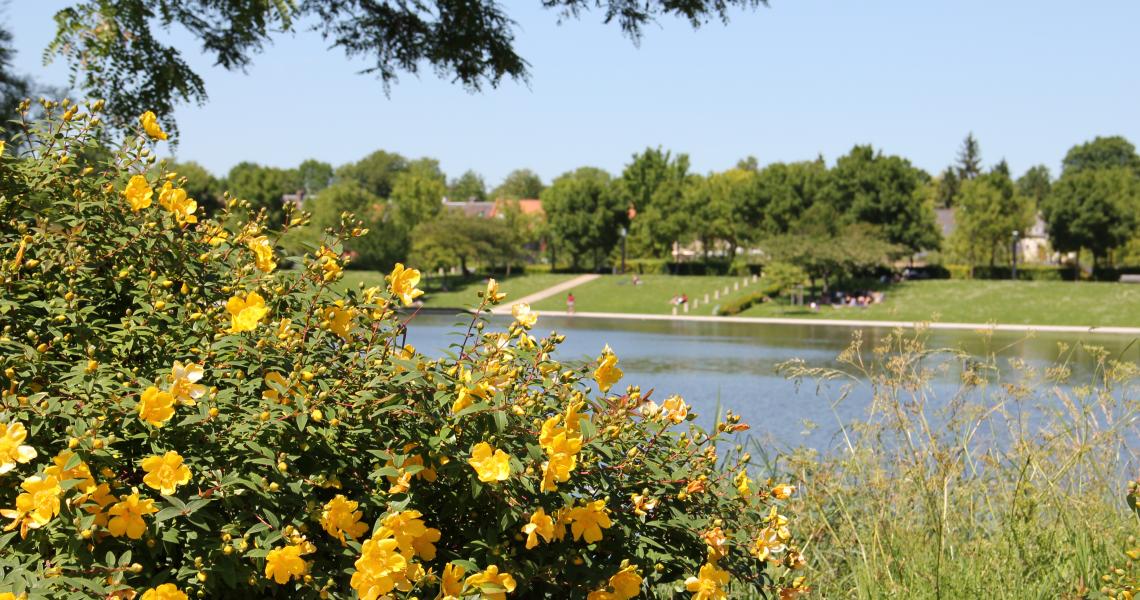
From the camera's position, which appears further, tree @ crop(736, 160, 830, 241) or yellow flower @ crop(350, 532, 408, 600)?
tree @ crop(736, 160, 830, 241)

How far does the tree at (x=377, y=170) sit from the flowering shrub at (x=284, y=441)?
10358 cm

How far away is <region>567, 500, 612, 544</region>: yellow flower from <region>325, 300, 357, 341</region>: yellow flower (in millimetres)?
621

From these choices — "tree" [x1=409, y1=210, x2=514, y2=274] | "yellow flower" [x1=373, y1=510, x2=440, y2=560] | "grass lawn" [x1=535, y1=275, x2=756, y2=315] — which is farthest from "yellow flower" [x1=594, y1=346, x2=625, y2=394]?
"tree" [x1=409, y1=210, x2=514, y2=274]

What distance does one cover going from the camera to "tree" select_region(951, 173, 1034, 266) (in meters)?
50.6

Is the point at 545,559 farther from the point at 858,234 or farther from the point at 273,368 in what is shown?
the point at 858,234

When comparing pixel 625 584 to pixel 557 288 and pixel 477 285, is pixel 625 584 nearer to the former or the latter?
pixel 477 285

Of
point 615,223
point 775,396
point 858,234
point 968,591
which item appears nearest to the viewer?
point 968,591

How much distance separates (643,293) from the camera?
151ft

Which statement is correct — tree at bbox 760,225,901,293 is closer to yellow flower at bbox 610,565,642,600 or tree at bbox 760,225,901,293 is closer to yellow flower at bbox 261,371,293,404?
yellow flower at bbox 610,565,642,600

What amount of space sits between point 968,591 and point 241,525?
2.52 m

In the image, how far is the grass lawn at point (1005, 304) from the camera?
123 ft

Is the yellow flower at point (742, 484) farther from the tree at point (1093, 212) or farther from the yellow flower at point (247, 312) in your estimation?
the tree at point (1093, 212)

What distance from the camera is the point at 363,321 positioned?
2.17m

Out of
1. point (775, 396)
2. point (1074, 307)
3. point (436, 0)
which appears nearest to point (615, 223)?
point (1074, 307)
